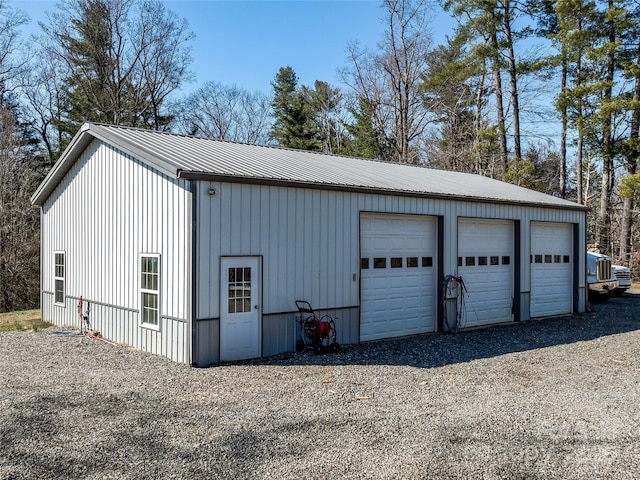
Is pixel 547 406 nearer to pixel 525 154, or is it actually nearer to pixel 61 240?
pixel 61 240

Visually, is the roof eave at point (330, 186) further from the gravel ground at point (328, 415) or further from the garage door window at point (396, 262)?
the gravel ground at point (328, 415)

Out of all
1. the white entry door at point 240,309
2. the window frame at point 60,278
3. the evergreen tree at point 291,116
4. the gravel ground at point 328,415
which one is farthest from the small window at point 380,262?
the evergreen tree at point 291,116

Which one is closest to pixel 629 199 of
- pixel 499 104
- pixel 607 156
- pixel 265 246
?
pixel 607 156

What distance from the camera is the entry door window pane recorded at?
8.52 m

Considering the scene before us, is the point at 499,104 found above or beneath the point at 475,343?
above

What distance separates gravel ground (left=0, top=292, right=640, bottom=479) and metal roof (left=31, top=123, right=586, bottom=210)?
300 centimetres

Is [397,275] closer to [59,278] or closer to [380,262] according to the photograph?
[380,262]

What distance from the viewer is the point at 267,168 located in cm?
976

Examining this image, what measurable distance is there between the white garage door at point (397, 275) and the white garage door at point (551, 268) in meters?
3.79

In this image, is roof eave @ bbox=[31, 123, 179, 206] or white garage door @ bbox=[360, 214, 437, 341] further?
white garage door @ bbox=[360, 214, 437, 341]

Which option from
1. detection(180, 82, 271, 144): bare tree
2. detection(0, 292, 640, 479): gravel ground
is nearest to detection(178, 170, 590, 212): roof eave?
detection(0, 292, 640, 479): gravel ground

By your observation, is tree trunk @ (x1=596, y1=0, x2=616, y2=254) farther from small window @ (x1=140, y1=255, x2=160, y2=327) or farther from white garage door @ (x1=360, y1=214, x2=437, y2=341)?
small window @ (x1=140, y1=255, x2=160, y2=327)

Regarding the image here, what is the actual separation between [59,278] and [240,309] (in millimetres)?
6430

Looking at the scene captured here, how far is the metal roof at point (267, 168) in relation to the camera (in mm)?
8695
